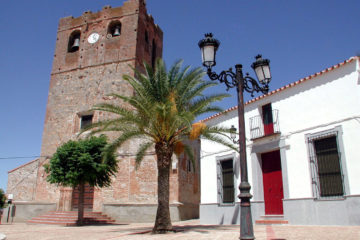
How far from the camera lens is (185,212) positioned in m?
19.6

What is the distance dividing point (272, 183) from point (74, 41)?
19350 millimetres

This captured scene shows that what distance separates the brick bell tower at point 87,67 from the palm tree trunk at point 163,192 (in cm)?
880

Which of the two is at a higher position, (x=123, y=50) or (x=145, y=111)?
(x=123, y=50)

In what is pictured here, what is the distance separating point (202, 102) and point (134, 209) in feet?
31.6

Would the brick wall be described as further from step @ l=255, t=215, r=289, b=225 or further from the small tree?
step @ l=255, t=215, r=289, b=225

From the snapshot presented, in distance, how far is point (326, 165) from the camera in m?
11.1

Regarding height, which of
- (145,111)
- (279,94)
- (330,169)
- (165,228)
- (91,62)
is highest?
(91,62)

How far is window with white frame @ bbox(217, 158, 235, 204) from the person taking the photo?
47.4 ft

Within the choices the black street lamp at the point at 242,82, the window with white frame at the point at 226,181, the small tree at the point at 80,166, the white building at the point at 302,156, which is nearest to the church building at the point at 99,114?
the small tree at the point at 80,166

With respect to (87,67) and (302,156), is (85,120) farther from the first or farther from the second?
(302,156)

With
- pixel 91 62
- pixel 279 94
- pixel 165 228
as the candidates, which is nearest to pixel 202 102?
pixel 279 94

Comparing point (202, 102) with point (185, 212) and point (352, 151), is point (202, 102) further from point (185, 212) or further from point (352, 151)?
point (185, 212)

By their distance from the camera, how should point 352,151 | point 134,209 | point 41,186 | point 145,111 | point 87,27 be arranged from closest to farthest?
1. point 352,151
2. point 145,111
3. point 134,209
4. point 41,186
5. point 87,27

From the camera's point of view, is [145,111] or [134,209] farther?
[134,209]
